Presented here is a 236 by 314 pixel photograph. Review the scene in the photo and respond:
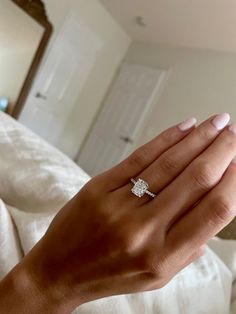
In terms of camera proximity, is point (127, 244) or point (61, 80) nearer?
point (127, 244)

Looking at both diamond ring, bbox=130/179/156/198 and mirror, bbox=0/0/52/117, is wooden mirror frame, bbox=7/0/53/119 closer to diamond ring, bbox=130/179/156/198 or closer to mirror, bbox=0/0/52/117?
mirror, bbox=0/0/52/117

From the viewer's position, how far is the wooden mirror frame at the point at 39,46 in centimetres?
355

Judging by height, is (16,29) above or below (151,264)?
above

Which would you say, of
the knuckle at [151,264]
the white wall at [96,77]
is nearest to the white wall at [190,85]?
the white wall at [96,77]

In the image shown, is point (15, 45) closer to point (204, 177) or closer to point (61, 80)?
point (61, 80)

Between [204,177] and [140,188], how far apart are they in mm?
72

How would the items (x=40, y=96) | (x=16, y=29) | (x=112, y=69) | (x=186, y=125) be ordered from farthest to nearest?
(x=112, y=69)
(x=40, y=96)
(x=16, y=29)
(x=186, y=125)

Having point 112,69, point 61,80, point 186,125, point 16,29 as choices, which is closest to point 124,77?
point 112,69

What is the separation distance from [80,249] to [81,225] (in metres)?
0.03

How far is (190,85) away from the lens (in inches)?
165

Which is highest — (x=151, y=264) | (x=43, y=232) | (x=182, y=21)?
(x=182, y=21)

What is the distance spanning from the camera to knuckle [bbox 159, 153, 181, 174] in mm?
417

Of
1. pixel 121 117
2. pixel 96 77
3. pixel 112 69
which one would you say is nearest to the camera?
pixel 121 117

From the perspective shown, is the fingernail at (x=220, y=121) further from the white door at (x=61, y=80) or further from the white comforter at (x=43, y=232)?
the white door at (x=61, y=80)
